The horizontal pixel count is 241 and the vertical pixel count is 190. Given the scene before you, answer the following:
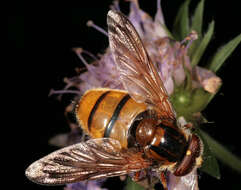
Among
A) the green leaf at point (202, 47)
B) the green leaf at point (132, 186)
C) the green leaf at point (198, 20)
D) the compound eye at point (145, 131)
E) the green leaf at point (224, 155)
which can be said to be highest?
the green leaf at point (198, 20)

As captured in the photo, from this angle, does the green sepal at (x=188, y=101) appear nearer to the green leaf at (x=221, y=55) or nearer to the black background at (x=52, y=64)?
the green leaf at (x=221, y=55)

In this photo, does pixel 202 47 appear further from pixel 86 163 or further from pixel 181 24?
pixel 86 163

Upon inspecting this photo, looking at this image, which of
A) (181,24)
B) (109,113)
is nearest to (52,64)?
(181,24)

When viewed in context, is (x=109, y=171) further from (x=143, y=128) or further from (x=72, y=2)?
(x=72, y=2)

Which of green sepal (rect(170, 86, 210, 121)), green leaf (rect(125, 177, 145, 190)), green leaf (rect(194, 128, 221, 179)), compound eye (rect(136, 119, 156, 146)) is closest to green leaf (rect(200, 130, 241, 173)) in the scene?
green sepal (rect(170, 86, 210, 121))

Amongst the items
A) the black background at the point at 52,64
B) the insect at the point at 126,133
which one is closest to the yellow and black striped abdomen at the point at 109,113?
the insect at the point at 126,133

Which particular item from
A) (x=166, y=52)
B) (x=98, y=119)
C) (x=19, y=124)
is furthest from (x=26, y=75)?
(x=98, y=119)
